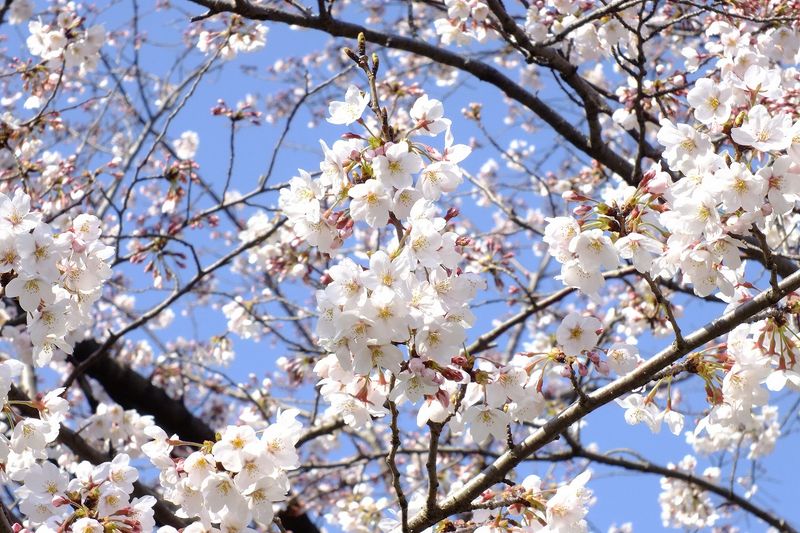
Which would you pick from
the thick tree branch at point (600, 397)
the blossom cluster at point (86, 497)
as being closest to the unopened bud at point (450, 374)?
the thick tree branch at point (600, 397)

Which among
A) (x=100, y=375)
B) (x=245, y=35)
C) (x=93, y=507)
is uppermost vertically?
(x=245, y=35)

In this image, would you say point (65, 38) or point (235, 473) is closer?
point (235, 473)

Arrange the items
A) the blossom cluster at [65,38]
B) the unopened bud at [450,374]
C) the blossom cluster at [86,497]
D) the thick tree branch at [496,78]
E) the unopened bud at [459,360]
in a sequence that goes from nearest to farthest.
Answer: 1. the unopened bud at [450,374]
2. the unopened bud at [459,360]
3. the blossom cluster at [86,497]
4. the thick tree branch at [496,78]
5. the blossom cluster at [65,38]

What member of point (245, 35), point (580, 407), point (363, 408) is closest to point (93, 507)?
point (363, 408)

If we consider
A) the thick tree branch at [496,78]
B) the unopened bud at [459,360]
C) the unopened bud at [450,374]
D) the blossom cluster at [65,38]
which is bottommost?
the unopened bud at [450,374]

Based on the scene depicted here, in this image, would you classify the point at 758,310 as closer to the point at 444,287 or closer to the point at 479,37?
the point at 444,287

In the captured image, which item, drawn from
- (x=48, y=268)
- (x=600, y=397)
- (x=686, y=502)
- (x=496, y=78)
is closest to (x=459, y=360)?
(x=600, y=397)

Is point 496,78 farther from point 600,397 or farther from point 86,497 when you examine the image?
point 86,497

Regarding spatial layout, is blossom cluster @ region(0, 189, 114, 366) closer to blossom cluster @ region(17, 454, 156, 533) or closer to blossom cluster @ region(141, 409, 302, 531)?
blossom cluster @ region(17, 454, 156, 533)

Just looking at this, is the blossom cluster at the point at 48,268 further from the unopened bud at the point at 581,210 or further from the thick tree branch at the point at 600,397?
the unopened bud at the point at 581,210

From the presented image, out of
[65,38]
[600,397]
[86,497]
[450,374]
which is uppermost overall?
[65,38]

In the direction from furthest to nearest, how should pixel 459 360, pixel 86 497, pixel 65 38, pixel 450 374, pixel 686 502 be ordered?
pixel 686 502 < pixel 65 38 < pixel 86 497 < pixel 459 360 < pixel 450 374

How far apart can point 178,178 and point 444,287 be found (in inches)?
117

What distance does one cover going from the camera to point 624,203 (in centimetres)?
181
